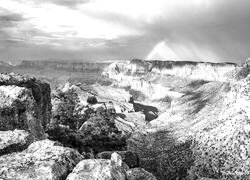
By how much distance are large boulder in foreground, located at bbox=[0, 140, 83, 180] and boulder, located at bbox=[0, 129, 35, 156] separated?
2702mm

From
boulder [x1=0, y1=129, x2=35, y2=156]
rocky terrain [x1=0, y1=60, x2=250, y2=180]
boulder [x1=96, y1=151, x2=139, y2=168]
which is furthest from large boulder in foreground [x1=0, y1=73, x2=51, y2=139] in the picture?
boulder [x1=0, y1=129, x2=35, y2=156]

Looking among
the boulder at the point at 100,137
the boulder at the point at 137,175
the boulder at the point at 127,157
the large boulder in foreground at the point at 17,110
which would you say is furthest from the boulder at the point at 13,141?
the boulder at the point at 100,137

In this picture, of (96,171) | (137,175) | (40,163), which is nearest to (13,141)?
(40,163)

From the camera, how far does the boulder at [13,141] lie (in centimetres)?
3388

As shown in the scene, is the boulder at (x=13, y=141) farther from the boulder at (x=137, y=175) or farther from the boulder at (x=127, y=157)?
the boulder at (x=127, y=157)

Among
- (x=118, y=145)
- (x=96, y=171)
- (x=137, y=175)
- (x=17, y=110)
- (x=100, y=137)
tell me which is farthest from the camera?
(x=100, y=137)

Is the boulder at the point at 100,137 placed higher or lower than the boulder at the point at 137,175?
lower

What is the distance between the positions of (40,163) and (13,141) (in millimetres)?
7800

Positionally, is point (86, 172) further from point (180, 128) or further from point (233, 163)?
point (180, 128)

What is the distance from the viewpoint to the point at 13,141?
3519 cm

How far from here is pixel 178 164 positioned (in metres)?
77.8

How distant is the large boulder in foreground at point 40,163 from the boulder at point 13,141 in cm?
270

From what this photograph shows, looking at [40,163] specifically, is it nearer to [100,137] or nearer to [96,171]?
[96,171]

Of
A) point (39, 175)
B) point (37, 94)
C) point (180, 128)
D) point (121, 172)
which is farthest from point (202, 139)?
point (39, 175)
